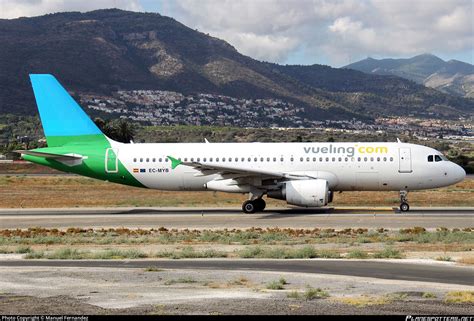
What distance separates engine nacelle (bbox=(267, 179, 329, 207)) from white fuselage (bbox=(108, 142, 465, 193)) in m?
1.62

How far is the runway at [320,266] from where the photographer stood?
20.1 m

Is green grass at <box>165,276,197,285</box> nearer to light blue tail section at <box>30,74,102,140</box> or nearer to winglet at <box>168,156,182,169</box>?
winglet at <box>168,156,182,169</box>

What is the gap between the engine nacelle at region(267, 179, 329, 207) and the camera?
40094 millimetres

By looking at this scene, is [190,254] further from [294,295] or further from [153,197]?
[153,197]

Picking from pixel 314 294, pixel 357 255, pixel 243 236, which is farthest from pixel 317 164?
pixel 314 294

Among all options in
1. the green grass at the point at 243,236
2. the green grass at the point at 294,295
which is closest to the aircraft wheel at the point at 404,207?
the green grass at the point at 243,236

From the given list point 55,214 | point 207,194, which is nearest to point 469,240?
point 55,214

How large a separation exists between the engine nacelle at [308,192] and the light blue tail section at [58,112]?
12.2m

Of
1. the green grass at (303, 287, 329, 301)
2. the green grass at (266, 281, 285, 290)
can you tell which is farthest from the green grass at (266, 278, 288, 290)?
the green grass at (303, 287, 329, 301)

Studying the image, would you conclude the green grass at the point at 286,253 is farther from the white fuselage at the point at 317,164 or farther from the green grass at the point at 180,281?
the white fuselage at the point at 317,164

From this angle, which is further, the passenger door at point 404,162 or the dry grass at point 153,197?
the dry grass at point 153,197

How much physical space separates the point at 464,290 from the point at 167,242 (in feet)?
47.9

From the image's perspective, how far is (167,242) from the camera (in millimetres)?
29906

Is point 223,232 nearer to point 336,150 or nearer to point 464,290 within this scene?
point 336,150
